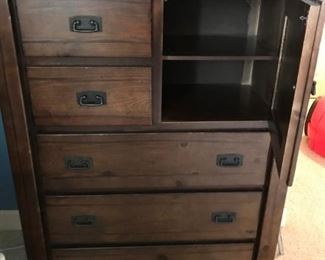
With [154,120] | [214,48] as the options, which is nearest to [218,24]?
[214,48]

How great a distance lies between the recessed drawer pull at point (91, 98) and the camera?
1075 millimetres

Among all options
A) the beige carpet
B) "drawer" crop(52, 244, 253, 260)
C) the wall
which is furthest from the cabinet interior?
the wall

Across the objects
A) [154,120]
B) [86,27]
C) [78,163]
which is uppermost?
[86,27]

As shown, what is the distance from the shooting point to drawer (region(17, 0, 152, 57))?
0.98 meters

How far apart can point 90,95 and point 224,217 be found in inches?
24.8

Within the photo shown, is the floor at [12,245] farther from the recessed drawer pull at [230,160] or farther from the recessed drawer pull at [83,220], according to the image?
the recessed drawer pull at [230,160]

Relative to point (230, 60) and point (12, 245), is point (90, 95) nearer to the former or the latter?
point (230, 60)

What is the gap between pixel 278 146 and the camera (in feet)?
3.44

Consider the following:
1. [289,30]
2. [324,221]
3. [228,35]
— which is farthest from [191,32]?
[324,221]

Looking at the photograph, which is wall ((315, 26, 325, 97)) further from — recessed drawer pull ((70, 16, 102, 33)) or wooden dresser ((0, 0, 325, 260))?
recessed drawer pull ((70, 16, 102, 33))

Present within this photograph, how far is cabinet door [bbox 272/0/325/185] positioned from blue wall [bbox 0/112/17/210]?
1.16 m

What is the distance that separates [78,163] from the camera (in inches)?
46.1

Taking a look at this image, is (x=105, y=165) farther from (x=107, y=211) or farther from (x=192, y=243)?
(x=192, y=243)

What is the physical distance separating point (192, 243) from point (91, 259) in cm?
38
